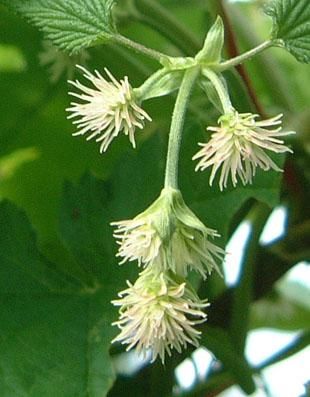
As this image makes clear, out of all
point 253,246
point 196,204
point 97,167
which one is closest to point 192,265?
point 196,204

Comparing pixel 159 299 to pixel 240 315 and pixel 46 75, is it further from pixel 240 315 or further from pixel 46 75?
pixel 46 75

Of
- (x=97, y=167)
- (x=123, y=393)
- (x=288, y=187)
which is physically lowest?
(x=123, y=393)

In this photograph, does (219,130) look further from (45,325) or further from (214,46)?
(45,325)

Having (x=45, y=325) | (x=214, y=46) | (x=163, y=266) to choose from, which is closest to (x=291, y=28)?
(x=214, y=46)

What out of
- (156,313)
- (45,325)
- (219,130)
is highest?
(219,130)

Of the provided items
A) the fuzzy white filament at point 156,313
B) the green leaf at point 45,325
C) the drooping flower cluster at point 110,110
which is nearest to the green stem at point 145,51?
the drooping flower cluster at point 110,110

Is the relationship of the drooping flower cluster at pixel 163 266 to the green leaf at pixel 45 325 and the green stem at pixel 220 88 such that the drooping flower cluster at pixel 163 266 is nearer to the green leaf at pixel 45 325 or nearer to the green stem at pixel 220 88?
the green stem at pixel 220 88

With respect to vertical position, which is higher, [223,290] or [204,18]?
[204,18]
